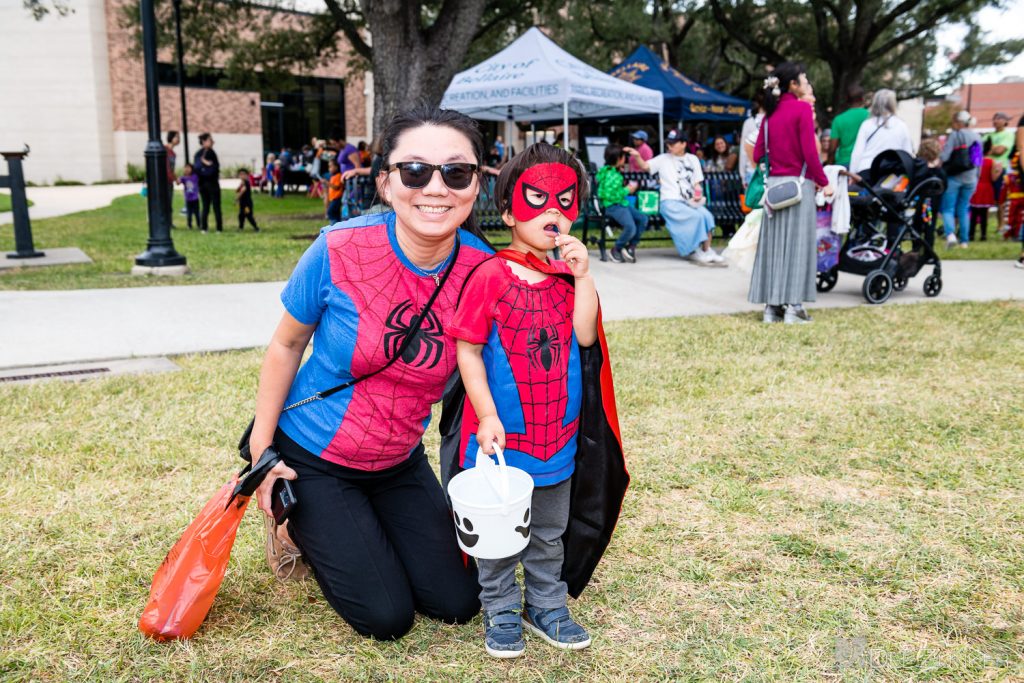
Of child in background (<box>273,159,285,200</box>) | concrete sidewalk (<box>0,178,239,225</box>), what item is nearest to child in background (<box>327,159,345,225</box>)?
concrete sidewalk (<box>0,178,239,225</box>)

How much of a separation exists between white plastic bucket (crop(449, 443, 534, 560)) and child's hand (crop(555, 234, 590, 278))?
0.52 metres

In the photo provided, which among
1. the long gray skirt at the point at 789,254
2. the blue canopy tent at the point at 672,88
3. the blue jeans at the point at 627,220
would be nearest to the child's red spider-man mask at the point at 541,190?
the long gray skirt at the point at 789,254

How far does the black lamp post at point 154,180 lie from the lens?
9.09 m

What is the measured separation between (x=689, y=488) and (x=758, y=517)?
36 centimetres

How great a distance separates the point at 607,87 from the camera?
13117mm

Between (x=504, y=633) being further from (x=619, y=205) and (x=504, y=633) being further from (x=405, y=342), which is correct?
(x=619, y=205)

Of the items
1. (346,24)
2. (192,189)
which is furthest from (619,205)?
(346,24)

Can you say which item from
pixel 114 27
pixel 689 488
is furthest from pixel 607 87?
pixel 114 27

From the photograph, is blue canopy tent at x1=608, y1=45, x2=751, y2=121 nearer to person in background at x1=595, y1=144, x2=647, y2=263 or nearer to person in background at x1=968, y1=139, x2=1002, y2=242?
person in background at x1=968, y1=139, x2=1002, y2=242

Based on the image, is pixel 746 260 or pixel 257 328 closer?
pixel 257 328

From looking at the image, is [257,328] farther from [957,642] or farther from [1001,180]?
[1001,180]

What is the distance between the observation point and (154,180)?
9305 millimetres

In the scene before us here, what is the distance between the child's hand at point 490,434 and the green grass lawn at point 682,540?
0.64 metres

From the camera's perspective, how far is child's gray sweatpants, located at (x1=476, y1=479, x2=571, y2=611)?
2.48 metres
